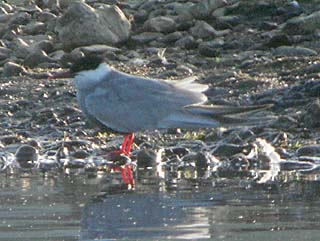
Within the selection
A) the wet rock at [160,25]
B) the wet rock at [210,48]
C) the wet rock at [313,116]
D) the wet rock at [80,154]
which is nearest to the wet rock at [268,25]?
the wet rock at [210,48]

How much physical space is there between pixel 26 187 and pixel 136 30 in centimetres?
754

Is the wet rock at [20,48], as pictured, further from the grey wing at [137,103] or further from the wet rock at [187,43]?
the grey wing at [137,103]

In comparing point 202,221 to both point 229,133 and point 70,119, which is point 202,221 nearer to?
point 229,133

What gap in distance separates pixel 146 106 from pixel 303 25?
4.85 metres

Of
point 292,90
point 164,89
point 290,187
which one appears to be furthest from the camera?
point 292,90

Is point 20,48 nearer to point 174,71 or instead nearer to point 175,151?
point 174,71

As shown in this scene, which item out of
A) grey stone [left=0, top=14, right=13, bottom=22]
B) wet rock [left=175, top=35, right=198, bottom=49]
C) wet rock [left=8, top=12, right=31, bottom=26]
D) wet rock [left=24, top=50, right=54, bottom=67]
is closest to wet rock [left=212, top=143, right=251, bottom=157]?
wet rock [left=175, top=35, right=198, bottom=49]

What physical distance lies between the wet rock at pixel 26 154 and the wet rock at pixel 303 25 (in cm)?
513

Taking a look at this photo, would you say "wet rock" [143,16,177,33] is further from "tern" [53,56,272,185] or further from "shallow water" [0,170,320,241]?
"shallow water" [0,170,320,241]

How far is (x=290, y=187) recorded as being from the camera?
9281 millimetres

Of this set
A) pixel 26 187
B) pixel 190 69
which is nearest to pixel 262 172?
pixel 26 187

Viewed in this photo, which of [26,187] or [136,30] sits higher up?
[136,30]

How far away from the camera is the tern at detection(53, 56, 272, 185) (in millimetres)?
11258

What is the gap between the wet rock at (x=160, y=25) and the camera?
1667 centimetres
